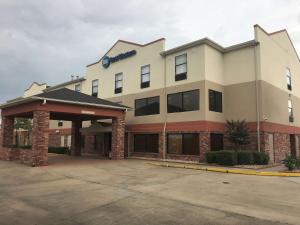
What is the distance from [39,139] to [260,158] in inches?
640

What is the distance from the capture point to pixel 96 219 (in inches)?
307

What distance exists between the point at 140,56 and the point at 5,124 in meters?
14.5

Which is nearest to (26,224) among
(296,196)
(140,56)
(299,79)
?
(296,196)

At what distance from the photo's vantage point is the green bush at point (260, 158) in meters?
21.0

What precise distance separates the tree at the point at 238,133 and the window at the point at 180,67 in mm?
5877

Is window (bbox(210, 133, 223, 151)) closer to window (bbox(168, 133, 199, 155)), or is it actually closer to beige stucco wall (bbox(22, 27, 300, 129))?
window (bbox(168, 133, 199, 155))

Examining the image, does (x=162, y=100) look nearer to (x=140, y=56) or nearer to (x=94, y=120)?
(x=140, y=56)

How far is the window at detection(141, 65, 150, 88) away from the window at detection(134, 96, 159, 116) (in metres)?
1.54

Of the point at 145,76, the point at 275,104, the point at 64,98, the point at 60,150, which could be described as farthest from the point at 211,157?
the point at 60,150

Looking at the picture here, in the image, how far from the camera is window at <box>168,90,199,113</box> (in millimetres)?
23891

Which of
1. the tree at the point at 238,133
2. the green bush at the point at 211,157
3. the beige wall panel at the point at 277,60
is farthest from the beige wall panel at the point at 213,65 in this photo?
the green bush at the point at 211,157

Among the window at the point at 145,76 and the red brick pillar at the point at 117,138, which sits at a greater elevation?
the window at the point at 145,76

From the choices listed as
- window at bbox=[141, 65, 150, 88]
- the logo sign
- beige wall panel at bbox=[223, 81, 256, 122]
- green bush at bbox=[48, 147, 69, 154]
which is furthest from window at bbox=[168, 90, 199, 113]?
green bush at bbox=[48, 147, 69, 154]

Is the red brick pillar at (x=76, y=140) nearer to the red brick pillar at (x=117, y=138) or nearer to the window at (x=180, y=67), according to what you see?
the red brick pillar at (x=117, y=138)
